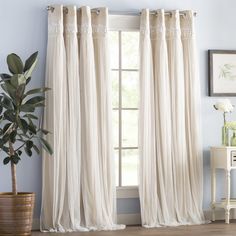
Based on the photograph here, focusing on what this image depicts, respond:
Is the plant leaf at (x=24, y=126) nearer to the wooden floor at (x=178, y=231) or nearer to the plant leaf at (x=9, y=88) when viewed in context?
the plant leaf at (x=9, y=88)

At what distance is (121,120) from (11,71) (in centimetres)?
156

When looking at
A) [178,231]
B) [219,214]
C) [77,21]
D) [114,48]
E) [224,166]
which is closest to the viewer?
[178,231]

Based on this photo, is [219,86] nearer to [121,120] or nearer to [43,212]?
[121,120]

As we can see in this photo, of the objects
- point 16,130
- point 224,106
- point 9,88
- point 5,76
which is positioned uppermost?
point 5,76

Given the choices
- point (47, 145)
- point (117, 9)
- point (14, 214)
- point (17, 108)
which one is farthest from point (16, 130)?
point (117, 9)

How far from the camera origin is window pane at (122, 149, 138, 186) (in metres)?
7.43

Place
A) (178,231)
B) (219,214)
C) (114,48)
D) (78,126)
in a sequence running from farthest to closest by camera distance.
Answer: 1. (219,214)
2. (114,48)
3. (78,126)
4. (178,231)

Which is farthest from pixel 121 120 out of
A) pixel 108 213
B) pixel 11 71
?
pixel 11 71

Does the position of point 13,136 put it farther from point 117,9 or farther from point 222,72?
point 222,72

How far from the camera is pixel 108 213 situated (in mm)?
7035

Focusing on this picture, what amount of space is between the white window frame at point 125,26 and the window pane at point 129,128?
0.52m

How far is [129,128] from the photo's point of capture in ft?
24.5

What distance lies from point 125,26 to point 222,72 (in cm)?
129

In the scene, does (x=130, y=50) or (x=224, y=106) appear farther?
(x=130, y=50)
